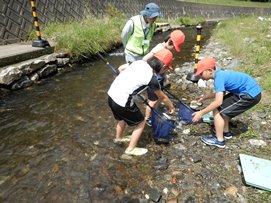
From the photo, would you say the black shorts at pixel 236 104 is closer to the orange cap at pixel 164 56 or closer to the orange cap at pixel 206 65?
the orange cap at pixel 206 65

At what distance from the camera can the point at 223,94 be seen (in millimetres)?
5871

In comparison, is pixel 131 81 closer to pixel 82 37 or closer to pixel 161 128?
pixel 161 128

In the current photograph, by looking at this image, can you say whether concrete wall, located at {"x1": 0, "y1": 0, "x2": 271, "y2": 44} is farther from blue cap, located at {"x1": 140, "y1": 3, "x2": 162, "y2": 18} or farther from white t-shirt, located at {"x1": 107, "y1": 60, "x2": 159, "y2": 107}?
white t-shirt, located at {"x1": 107, "y1": 60, "x2": 159, "y2": 107}

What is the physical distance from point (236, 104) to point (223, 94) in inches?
16.8

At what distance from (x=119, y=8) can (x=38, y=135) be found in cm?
1800

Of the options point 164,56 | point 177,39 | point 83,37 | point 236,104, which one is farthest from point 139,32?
point 83,37

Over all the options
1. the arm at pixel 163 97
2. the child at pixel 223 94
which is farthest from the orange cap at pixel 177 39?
the arm at pixel 163 97

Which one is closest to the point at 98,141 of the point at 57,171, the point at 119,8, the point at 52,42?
the point at 57,171

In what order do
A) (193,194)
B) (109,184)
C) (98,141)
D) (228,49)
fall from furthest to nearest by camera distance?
(228,49), (98,141), (109,184), (193,194)

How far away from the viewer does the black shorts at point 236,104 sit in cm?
608

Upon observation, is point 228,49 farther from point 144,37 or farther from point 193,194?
point 193,194

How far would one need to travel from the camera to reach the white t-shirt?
5.46 meters

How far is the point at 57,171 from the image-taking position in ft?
18.9

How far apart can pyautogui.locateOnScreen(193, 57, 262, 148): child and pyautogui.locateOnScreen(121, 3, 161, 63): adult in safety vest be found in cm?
143
